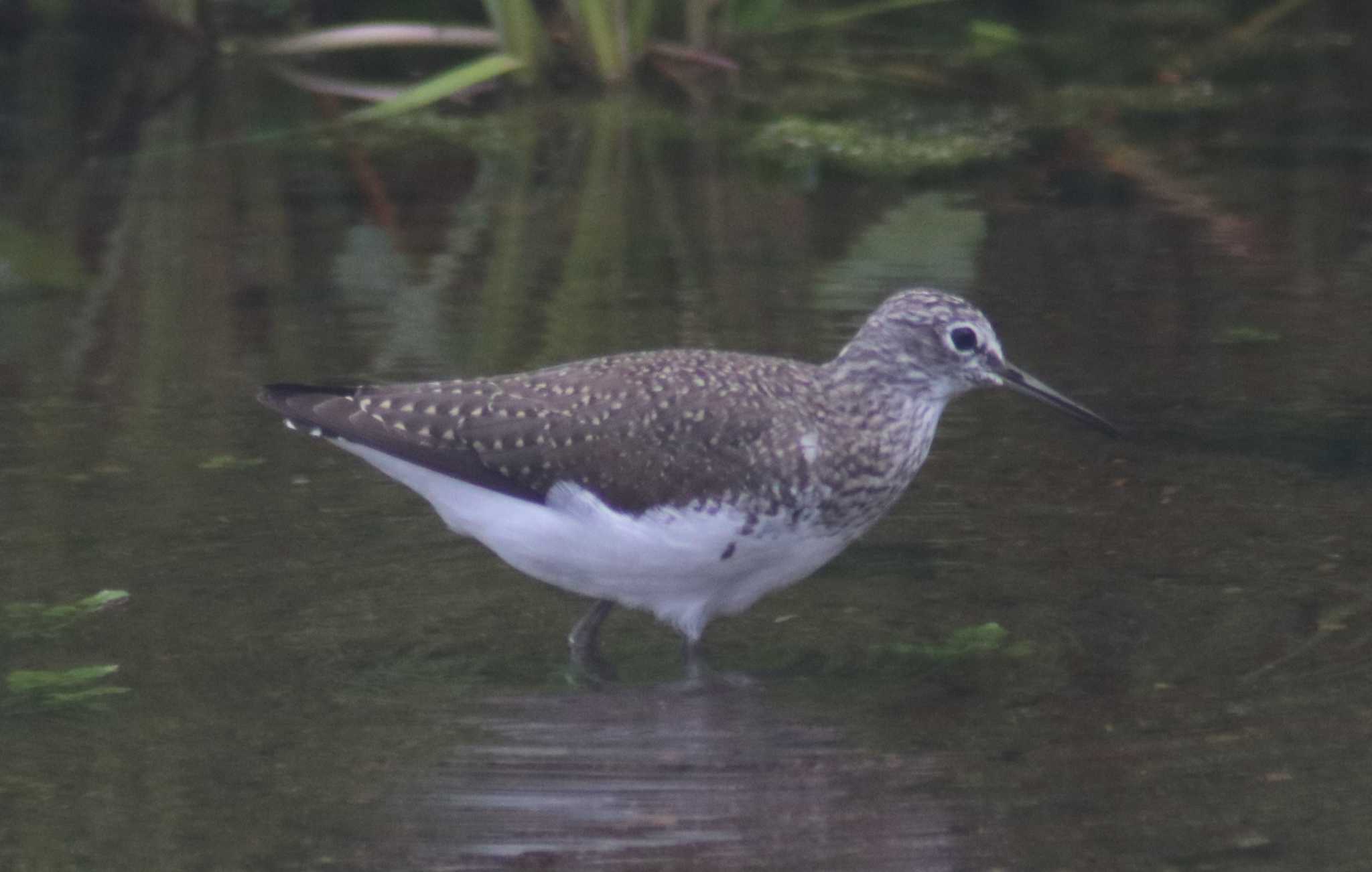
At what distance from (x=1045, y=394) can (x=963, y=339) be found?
312mm

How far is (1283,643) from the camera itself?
512 centimetres

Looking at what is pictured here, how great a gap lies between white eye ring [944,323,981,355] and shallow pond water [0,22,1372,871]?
1.92 feet

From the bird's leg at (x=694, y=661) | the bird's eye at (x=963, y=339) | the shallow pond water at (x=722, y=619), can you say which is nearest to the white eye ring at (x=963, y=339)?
the bird's eye at (x=963, y=339)

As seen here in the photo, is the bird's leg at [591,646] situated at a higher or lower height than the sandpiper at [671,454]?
lower

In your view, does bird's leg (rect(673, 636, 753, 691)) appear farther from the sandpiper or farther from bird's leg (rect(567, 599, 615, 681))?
bird's leg (rect(567, 599, 615, 681))

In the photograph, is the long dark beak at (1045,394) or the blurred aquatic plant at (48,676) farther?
the long dark beak at (1045,394)

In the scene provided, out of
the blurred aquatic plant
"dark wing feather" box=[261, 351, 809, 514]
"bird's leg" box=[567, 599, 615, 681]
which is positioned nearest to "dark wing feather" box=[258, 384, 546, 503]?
"dark wing feather" box=[261, 351, 809, 514]

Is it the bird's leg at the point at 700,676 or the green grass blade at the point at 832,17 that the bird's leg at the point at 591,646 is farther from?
the green grass blade at the point at 832,17

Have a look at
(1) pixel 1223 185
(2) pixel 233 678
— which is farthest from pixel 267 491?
(1) pixel 1223 185

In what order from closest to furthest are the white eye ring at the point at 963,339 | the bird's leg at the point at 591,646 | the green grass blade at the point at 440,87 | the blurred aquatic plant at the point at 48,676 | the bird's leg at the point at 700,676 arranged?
the blurred aquatic plant at the point at 48,676, the bird's leg at the point at 700,676, the bird's leg at the point at 591,646, the white eye ring at the point at 963,339, the green grass blade at the point at 440,87

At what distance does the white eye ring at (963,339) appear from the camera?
562 centimetres

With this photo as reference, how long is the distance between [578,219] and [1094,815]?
221 inches

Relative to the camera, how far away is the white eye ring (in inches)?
221

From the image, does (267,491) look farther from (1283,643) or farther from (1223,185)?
(1223,185)
